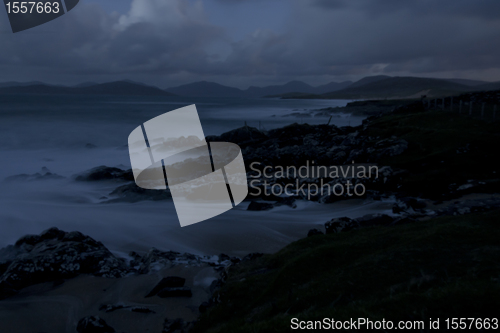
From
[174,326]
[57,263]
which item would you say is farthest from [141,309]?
[57,263]

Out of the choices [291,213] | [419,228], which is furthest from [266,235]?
[419,228]

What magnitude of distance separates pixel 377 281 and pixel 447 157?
13347 mm

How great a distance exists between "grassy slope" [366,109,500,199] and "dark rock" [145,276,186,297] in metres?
9.34

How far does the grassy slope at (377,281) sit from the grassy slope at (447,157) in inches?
246

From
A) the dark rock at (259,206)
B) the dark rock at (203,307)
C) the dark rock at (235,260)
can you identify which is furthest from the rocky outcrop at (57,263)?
the dark rock at (259,206)

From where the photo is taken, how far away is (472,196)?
11.1 meters

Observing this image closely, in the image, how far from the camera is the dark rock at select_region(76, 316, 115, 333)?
573 centimetres

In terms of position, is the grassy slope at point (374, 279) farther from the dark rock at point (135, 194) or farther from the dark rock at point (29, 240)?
the dark rock at point (135, 194)

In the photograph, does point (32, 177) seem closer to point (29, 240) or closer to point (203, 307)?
point (29, 240)

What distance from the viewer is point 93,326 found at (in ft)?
18.9

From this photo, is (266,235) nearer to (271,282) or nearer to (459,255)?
(271,282)

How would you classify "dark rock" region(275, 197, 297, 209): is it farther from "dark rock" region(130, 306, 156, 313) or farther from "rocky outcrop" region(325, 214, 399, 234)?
"dark rock" region(130, 306, 156, 313)

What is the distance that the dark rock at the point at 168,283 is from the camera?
695 centimetres

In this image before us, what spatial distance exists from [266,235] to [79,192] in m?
11.4
